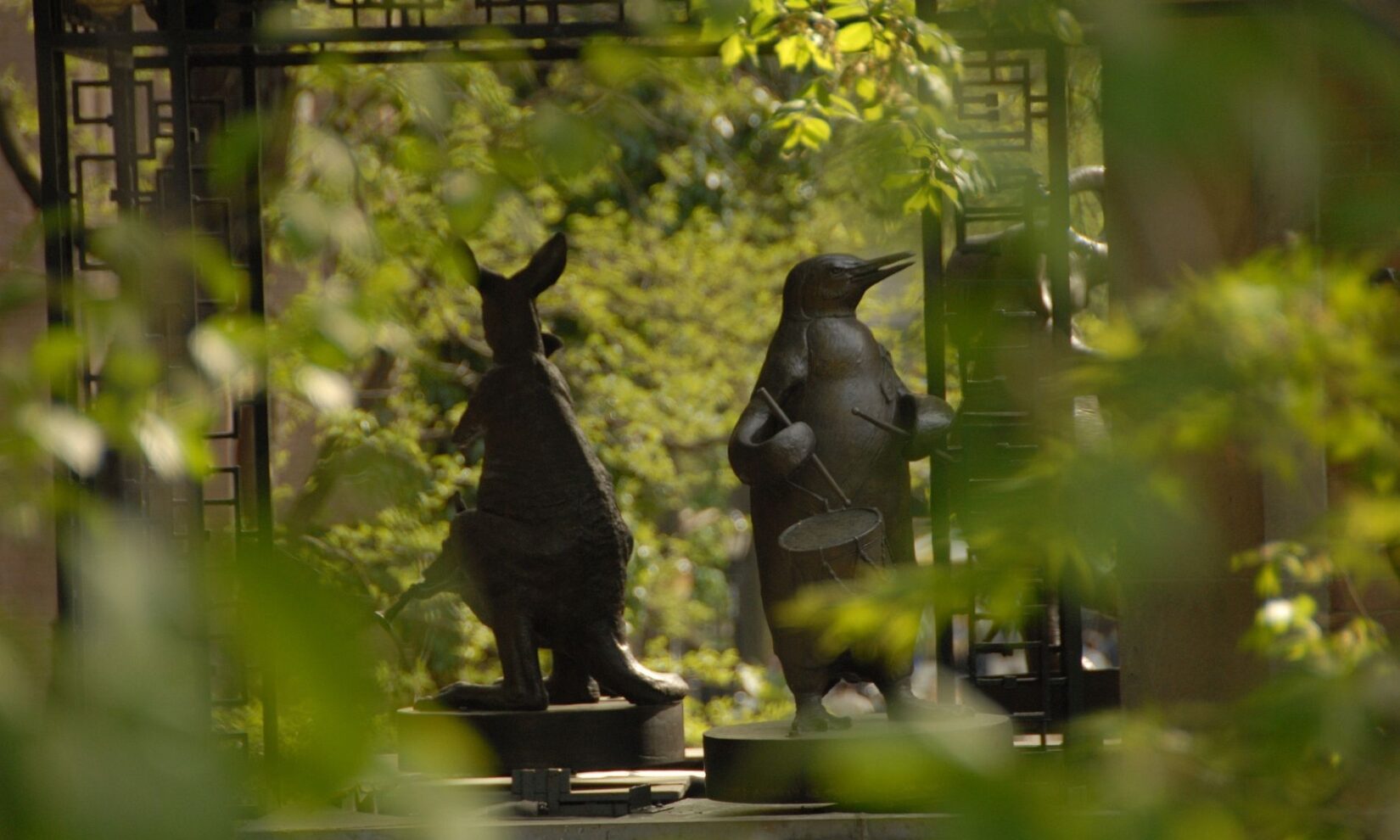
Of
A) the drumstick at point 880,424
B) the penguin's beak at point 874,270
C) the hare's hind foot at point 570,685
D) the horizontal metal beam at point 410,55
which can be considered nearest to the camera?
the horizontal metal beam at point 410,55

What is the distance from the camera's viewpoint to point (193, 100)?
6340 mm

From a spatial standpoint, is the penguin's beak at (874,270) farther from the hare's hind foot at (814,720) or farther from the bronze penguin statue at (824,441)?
the hare's hind foot at (814,720)

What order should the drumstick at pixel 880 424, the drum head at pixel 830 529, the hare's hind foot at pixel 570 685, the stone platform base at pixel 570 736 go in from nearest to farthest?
the drum head at pixel 830 529
the drumstick at pixel 880 424
the stone platform base at pixel 570 736
the hare's hind foot at pixel 570 685

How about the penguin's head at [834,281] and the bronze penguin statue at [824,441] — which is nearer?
the bronze penguin statue at [824,441]

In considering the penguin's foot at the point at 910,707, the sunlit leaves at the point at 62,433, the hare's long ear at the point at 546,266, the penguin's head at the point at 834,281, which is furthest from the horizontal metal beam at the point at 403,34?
the sunlit leaves at the point at 62,433

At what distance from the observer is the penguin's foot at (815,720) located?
518cm

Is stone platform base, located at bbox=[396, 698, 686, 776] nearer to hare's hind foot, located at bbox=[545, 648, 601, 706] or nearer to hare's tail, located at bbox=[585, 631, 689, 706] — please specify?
hare's tail, located at bbox=[585, 631, 689, 706]

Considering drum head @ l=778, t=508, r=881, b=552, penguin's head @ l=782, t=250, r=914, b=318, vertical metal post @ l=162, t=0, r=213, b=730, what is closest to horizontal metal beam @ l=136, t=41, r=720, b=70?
vertical metal post @ l=162, t=0, r=213, b=730

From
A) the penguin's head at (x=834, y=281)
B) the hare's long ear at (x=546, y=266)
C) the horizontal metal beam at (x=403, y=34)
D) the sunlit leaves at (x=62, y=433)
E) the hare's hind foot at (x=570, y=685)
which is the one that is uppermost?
the horizontal metal beam at (x=403, y=34)

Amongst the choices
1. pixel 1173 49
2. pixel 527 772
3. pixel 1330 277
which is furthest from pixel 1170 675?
pixel 1173 49

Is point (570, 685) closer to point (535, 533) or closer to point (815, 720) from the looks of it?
point (535, 533)

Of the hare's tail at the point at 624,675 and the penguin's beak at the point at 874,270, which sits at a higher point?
the penguin's beak at the point at 874,270

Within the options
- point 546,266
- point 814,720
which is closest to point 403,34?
point 546,266

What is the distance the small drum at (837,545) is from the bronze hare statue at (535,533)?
0.87 m
